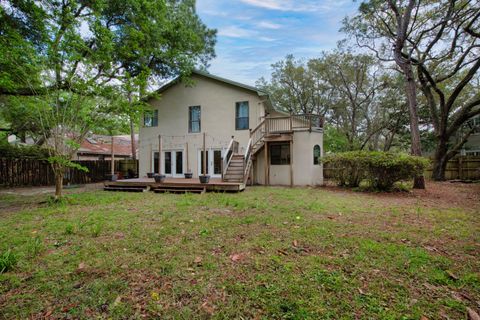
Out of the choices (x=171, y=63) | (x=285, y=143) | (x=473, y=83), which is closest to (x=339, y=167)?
(x=285, y=143)

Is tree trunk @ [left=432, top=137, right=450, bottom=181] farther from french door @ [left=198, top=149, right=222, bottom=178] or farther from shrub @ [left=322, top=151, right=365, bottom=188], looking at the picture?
french door @ [left=198, top=149, right=222, bottom=178]

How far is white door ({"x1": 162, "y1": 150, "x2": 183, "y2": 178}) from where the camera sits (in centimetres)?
1452

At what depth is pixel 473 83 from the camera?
788 inches

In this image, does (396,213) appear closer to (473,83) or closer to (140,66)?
(140,66)

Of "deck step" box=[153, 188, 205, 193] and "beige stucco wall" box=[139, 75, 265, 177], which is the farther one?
"beige stucco wall" box=[139, 75, 265, 177]

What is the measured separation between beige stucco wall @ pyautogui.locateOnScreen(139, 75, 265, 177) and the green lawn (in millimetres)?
8654

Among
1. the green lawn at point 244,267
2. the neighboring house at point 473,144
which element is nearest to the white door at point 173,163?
the green lawn at point 244,267

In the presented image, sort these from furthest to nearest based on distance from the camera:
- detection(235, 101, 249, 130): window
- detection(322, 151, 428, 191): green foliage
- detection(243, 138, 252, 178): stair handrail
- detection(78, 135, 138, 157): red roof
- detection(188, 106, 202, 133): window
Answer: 1. detection(78, 135, 138, 157): red roof
2. detection(188, 106, 202, 133): window
3. detection(235, 101, 249, 130): window
4. detection(243, 138, 252, 178): stair handrail
5. detection(322, 151, 428, 191): green foliage

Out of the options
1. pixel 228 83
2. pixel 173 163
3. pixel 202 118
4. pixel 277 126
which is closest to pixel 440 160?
pixel 277 126

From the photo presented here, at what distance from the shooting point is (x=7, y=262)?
301cm

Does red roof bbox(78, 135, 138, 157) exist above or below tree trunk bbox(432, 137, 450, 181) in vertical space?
above

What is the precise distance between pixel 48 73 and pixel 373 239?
9.61 m

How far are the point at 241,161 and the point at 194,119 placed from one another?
4524 millimetres

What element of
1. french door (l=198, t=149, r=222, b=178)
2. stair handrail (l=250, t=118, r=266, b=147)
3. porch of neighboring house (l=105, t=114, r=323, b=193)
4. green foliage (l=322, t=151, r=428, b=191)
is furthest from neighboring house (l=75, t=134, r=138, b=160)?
green foliage (l=322, t=151, r=428, b=191)
